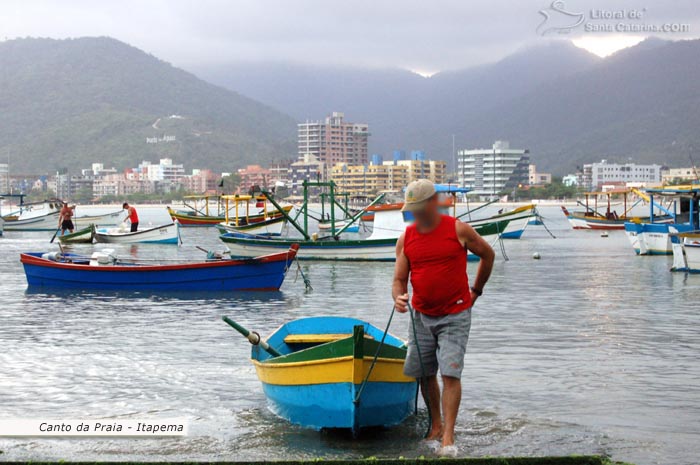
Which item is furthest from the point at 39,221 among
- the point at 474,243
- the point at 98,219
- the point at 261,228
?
the point at 474,243

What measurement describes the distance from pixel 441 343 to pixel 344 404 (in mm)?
1338

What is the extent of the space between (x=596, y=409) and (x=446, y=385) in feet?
11.0

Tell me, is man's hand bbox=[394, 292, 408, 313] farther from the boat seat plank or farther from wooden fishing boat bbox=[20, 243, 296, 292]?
wooden fishing boat bbox=[20, 243, 296, 292]

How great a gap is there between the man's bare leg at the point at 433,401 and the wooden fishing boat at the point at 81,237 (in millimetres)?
37868

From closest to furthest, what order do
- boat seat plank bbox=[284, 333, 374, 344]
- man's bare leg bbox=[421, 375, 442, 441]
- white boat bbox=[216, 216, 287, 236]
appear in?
man's bare leg bbox=[421, 375, 442, 441], boat seat plank bbox=[284, 333, 374, 344], white boat bbox=[216, 216, 287, 236]

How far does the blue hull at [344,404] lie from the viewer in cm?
916

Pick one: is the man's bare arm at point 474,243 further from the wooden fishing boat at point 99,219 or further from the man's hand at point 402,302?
the wooden fishing boat at point 99,219

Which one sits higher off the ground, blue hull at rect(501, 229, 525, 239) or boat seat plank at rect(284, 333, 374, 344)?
boat seat plank at rect(284, 333, 374, 344)

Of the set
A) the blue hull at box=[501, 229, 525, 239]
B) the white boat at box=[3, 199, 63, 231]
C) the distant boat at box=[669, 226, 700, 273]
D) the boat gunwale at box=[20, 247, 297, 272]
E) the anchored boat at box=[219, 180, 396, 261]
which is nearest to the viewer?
the boat gunwale at box=[20, 247, 297, 272]

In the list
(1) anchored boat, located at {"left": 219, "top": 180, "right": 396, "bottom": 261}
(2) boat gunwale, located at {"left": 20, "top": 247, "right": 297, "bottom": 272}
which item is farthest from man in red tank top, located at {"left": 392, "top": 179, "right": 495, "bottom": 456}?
(1) anchored boat, located at {"left": 219, "top": 180, "right": 396, "bottom": 261}

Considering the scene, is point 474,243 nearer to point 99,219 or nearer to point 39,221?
point 39,221

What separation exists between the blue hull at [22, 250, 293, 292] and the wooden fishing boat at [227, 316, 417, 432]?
14.3m

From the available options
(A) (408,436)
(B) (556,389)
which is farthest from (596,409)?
(A) (408,436)

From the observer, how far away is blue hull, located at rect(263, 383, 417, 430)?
30.0ft
